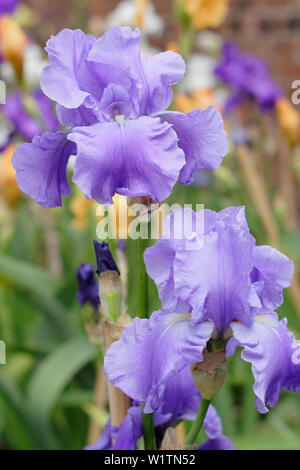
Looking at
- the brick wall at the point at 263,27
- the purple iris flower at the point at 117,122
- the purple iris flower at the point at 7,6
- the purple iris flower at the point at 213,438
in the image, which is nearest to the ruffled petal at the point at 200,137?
the purple iris flower at the point at 117,122

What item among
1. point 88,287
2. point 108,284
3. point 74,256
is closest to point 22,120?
point 74,256

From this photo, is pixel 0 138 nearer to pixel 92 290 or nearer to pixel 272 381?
pixel 92 290

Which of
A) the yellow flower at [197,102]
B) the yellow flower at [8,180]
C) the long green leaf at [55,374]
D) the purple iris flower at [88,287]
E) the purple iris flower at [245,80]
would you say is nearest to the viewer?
the purple iris flower at [88,287]

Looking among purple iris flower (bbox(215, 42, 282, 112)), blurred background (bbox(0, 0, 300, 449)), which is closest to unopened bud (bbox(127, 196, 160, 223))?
blurred background (bbox(0, 0, 300, 449))

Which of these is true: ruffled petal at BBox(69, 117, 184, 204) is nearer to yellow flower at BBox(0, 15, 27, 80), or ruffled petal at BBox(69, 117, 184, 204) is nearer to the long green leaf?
the long green leaf

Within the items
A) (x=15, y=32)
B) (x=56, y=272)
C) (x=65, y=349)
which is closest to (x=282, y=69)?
(x=56, y=272)

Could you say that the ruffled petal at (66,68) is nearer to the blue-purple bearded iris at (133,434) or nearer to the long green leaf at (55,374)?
the blue-purple bearded iris at (133,434)
